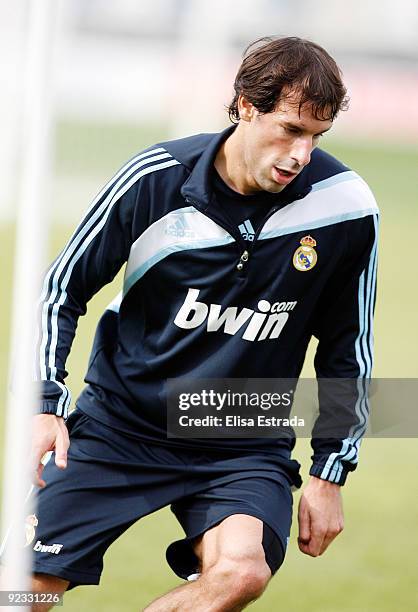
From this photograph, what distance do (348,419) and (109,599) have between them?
143 centimetres

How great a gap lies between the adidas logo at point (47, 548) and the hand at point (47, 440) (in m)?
0.37

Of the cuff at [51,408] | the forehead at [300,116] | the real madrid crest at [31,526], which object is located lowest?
the real madrid crest at [31,526]

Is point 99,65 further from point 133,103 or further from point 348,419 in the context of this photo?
point 348,419

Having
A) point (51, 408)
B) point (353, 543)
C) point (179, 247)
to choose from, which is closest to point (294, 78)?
point (179, 247)

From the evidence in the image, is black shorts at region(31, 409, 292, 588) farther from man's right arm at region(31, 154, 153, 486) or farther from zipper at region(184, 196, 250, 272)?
zipper at region(184, 196, 250, 272)

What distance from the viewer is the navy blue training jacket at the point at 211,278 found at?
4238 millimetres

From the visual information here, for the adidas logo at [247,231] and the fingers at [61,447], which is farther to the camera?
the adidas logo at [247,231]

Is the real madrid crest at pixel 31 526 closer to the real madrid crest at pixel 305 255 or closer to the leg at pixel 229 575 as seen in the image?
the leg at pixel 229 575

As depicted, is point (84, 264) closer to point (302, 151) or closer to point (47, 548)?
point (302, 151)

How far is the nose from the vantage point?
401 cm

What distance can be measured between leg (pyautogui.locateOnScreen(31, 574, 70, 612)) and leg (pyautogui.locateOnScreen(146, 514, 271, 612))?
0.35 m

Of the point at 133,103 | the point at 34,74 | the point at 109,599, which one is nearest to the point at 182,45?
the point at 133,103

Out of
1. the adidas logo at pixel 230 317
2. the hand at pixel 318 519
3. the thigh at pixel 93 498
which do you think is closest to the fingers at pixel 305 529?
the hand at pixel 318 519

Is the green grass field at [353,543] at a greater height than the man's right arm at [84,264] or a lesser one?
lesser
